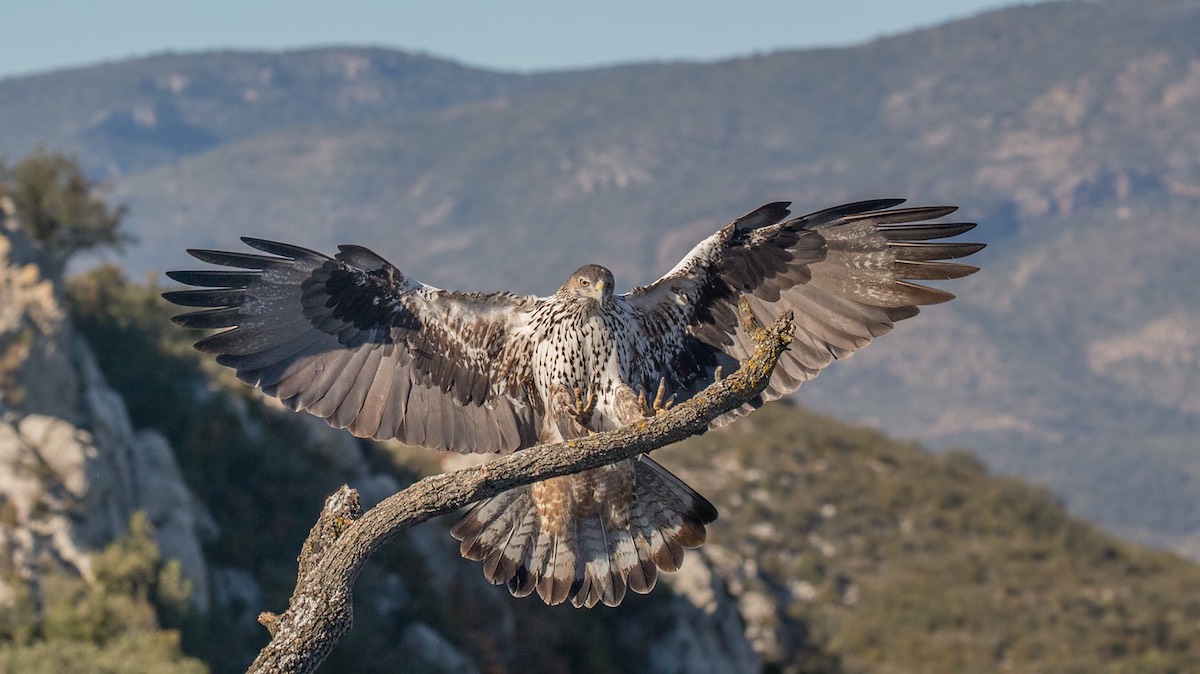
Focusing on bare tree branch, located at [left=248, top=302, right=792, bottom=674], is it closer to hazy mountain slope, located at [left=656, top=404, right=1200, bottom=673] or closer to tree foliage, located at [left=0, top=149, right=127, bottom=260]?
hazy mountain slope, located at [left=656, top=404, right=1200, bottom=673]

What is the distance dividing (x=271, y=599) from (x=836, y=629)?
13565 mm

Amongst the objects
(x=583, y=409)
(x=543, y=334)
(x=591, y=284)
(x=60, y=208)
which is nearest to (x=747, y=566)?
(x=60, y=208)

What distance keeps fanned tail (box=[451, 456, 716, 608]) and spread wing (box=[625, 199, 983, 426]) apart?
97 cm

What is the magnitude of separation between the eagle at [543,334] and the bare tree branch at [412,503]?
2.08 metres

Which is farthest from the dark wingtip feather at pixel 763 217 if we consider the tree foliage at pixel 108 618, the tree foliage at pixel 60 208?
the tree foliage at pixel 60 208

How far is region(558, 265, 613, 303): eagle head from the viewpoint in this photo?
925 cm

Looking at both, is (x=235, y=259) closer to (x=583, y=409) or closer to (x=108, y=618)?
(x=583, y=409)

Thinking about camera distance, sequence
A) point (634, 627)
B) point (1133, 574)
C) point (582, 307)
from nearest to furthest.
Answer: point (582, 307) < point (634, 627) < point (1133, 574)

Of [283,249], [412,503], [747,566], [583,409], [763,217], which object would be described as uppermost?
[283,249]

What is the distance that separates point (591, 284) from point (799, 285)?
1467 millimetres

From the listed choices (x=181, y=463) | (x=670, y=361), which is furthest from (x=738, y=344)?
(x=181, y=463)

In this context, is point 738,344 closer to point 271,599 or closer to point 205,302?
point 205,302

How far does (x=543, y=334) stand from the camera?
948 cm

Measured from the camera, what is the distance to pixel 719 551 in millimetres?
28203
